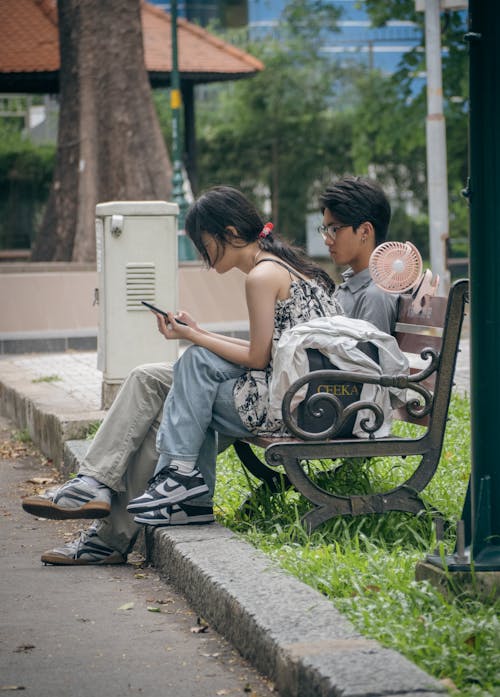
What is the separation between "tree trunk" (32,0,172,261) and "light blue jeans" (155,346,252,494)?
1359 centimetres

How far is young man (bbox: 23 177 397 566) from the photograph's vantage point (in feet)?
15.5

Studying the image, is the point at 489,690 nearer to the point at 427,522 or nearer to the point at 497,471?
the point at 497,471

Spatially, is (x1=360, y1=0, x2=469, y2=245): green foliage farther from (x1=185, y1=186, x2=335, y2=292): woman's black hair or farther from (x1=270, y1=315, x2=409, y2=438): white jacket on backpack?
(x1=270, y1=315, x2=409, y2=438): white jacket on backpack

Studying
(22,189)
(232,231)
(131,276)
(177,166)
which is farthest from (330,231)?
(22,189)

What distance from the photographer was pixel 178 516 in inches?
182

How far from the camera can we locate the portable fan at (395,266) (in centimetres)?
447

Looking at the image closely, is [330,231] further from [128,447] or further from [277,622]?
[277,622]

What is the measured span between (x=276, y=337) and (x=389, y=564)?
1.08 m

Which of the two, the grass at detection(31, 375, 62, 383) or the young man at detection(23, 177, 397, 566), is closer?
the young man at detection(23, 177, 397, 566)

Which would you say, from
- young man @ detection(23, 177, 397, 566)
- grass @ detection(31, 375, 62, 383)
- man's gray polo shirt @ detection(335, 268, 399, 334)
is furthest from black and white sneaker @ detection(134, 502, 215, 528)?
grass @ detection(31, 375, 62, 383)

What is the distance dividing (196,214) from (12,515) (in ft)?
6.44

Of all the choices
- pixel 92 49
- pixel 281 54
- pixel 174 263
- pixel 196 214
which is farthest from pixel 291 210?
pixel 196 214

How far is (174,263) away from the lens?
24.4 feet

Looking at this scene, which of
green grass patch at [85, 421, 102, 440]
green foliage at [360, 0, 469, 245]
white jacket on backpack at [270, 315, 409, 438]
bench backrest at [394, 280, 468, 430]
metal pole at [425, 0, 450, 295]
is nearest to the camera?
bench backrest at [394, 280, 468, 430]
